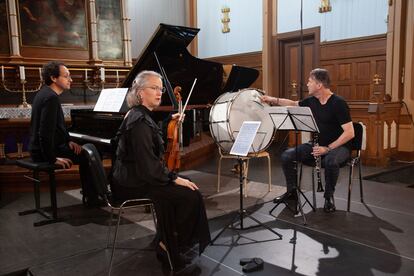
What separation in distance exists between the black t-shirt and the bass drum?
19.5 inches

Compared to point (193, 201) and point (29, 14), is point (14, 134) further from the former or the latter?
point (193, 201)

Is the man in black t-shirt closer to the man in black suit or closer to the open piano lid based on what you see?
the open piano lid

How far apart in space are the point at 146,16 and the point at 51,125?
753 cm

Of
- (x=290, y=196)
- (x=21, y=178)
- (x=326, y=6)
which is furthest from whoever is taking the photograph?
(x=326, y=6)

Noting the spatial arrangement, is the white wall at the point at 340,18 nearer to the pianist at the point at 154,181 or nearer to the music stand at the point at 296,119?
the music stand at the point at 296,119

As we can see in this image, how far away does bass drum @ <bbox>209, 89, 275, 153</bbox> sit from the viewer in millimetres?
3865

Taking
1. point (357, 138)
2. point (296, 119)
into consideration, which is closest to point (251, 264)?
point (296, 119)

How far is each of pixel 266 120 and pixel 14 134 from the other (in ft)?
12.4

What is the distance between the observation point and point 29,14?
734 centimetres

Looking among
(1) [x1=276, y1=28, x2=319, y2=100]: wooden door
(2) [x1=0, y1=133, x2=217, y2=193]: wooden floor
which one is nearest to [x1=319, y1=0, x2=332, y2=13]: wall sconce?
(1) [x1=276, y1=28, x2=319, y2=100]: wooden door

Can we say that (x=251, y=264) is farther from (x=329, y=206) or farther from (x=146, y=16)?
(x=146, y=16)


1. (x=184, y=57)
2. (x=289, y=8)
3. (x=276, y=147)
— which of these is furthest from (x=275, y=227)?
(x=289, y=8)

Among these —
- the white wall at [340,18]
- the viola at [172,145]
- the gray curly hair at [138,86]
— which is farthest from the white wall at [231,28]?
the gray curly hair at [138,86]

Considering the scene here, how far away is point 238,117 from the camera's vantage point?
12.8 feet
